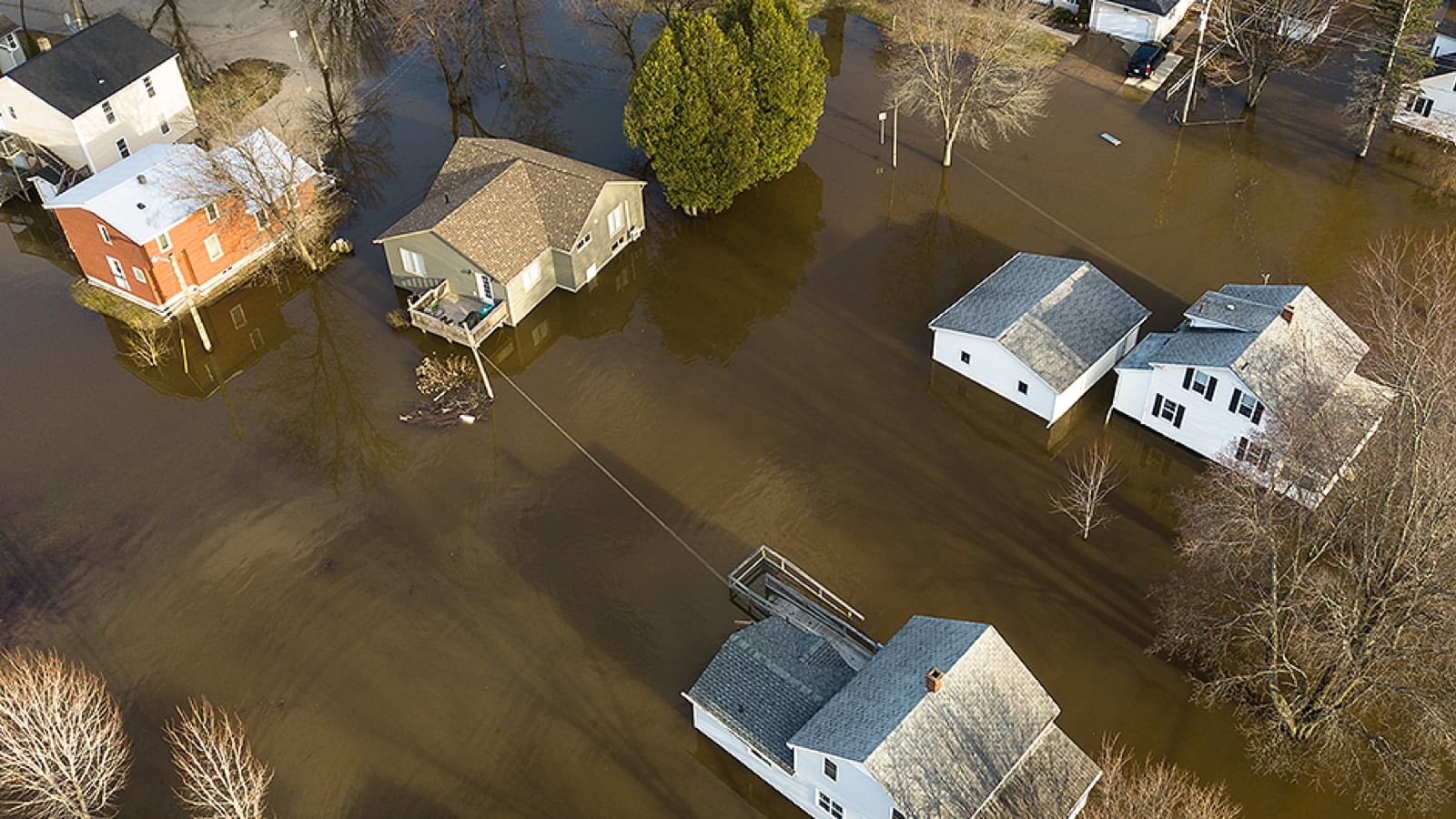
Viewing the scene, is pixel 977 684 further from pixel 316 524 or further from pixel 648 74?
pixel 648 74

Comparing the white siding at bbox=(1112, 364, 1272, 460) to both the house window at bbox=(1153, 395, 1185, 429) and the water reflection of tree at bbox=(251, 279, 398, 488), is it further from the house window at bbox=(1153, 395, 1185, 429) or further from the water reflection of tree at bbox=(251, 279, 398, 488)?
the water reflection of tree at bbox=(251, 279, 398, 488)

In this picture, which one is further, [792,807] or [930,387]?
[930,387]

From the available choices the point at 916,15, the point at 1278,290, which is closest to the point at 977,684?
the point at 1278,290

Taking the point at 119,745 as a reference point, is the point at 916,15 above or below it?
above

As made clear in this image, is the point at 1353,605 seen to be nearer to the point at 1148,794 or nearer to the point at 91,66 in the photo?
the point at 1148,794

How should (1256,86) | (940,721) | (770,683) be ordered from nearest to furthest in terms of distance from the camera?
1. (940,721)
2. (770,683)
3. (1256,86)

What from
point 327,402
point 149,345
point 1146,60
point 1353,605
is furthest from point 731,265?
point 1353,605

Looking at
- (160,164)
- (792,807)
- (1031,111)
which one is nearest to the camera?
(792,807)

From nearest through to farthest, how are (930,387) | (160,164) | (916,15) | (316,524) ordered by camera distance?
(316,524)
(930,387)
(160,164)
(916,15)
